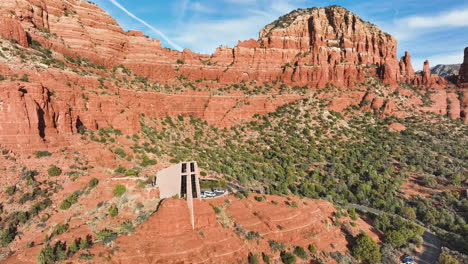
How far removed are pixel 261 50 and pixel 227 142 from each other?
33.6 meters

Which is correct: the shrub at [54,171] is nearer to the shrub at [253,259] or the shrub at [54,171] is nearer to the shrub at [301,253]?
the shrub at [253,259]

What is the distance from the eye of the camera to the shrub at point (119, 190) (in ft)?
74.4

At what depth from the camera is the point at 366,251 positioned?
25141 mm

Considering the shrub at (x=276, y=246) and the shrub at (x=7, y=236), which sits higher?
the shrub at (x=7, y=236)

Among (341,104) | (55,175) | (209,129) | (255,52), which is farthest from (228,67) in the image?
(55,175)

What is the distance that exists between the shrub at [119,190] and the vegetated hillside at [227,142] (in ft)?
0.33

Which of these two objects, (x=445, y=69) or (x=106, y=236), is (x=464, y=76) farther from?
(x=445, y=69)

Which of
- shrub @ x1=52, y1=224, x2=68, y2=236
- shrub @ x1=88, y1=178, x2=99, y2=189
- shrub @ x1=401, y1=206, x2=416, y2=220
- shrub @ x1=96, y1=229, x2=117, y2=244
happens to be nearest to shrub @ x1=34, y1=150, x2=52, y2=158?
shrub @ x1=88, y1=178, x2=99, y2=189

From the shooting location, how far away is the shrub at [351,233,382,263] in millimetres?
24844

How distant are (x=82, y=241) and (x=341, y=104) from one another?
60810mm

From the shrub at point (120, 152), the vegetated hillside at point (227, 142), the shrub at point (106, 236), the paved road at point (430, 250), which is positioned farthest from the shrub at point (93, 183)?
the paved road at point (430, 250)

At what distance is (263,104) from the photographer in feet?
193

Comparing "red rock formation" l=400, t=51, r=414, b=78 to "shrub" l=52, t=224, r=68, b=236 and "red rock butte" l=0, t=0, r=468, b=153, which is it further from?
"shrub" l=52, t=224, r=68, b=236

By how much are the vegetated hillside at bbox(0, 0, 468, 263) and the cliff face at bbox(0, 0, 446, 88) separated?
1.28 ft
